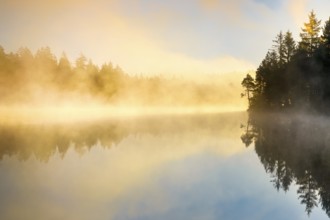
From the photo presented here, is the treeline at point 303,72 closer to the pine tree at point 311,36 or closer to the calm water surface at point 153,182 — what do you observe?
the pine tree at point 311,36

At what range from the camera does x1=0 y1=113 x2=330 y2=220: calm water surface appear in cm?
1083

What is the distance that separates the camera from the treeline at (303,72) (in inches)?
1609

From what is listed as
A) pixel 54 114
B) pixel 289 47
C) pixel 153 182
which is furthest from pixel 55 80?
pixel 153 182

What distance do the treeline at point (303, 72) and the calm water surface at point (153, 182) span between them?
2046 cm

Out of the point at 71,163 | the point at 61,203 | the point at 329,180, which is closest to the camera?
the point at 61,203

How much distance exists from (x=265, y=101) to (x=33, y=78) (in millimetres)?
48761

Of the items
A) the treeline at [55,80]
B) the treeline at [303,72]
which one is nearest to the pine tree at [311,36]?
the treeline at [303,72]

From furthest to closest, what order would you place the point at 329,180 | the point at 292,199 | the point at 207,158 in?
the point at 207,158, the point at 329,180, the point at 292,199

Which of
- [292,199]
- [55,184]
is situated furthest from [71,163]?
[292,199]

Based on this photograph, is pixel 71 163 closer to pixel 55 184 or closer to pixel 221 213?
pixel 55 184

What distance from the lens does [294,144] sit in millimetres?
24281

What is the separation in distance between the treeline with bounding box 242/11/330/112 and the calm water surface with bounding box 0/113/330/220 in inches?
806

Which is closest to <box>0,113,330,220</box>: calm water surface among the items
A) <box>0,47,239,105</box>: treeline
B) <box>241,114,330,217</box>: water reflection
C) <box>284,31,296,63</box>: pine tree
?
<box>241,114,330,217</box>: water reflection

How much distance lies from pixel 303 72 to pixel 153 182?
125 feet
